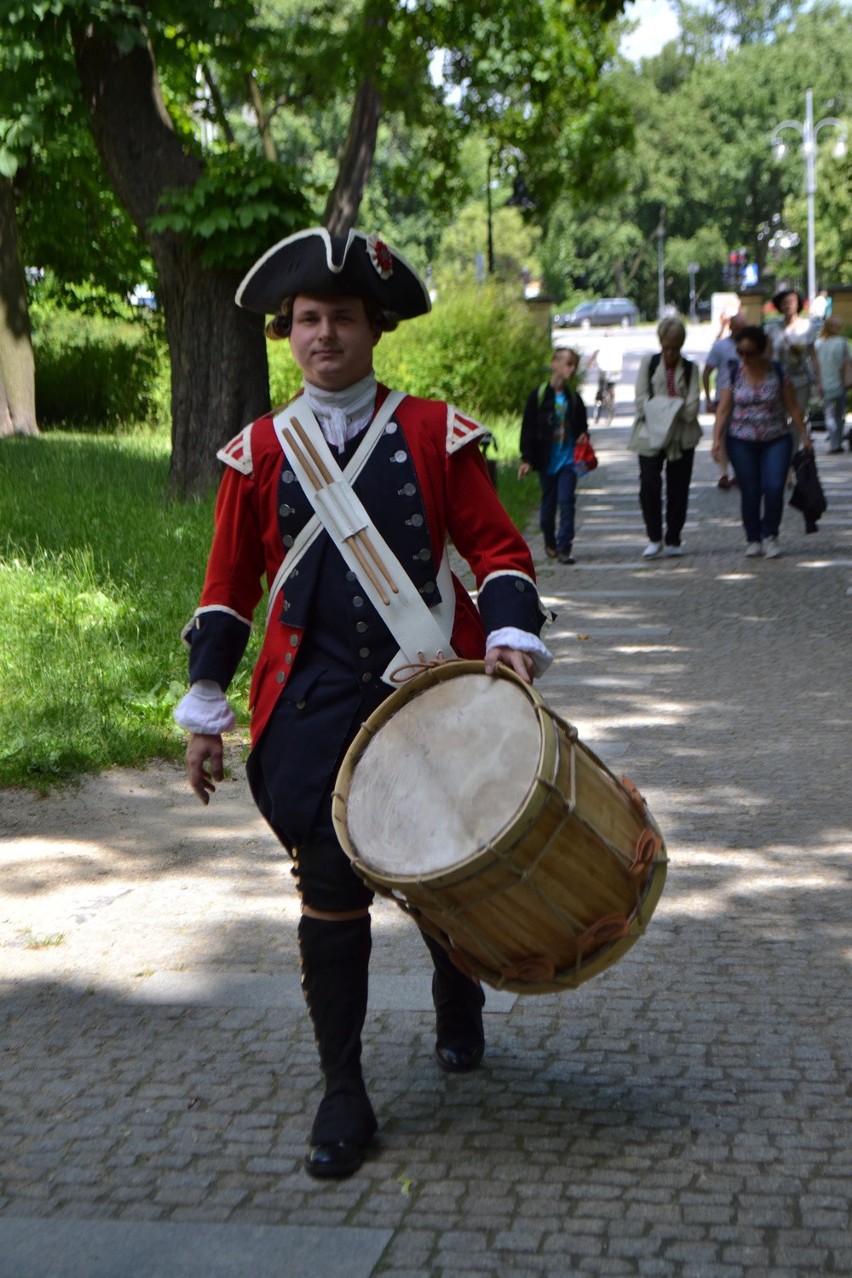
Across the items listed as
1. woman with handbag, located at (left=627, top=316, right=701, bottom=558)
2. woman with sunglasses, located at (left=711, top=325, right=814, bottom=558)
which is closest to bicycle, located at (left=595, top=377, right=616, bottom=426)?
woman with handbag, located at (left=627, top=316, right=701, bottom=558)

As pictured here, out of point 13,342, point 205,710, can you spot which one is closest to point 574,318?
point 13,342

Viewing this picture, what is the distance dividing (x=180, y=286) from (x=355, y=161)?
689 centimetres

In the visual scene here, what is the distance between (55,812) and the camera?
7148 millimetres

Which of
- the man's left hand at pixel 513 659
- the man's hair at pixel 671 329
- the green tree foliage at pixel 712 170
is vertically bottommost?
the man's left hand at pixel 513 659

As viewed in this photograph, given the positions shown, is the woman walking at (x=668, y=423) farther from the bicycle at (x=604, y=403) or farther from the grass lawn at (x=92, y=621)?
the bicycle at (x=604, y=403)

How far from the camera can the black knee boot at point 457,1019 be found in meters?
4.26

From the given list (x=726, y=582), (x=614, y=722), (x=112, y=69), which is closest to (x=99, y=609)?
(x=614, y=722)

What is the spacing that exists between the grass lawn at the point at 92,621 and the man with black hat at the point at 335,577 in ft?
12.5

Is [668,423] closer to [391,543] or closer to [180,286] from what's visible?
[180,286]

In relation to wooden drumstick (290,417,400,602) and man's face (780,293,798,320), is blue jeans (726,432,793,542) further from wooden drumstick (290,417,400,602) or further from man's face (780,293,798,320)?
wooden drumstick (290,417,400,602)

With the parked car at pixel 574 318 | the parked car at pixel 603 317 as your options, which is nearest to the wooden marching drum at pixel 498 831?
the parked car at pixel 603 317

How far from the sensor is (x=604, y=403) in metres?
32.6

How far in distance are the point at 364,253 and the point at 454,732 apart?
1055 mm

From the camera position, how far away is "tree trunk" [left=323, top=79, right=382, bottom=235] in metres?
20.7
